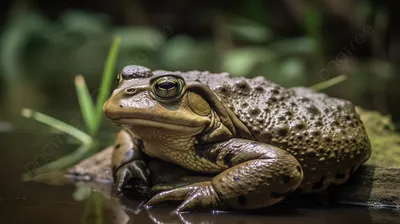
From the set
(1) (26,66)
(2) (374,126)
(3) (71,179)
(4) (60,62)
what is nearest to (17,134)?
(3) (71,179)

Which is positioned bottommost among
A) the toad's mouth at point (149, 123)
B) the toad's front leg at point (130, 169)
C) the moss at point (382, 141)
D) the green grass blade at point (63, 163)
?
the green grass blade at point (63, 163)

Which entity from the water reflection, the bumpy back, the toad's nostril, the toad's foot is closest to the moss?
the bumpy back

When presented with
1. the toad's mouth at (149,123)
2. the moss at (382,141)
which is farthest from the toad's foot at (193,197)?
the moss at (382,141)

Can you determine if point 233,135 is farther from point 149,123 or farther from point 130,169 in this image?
point 130,169

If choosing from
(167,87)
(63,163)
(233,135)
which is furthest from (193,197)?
(63,163)

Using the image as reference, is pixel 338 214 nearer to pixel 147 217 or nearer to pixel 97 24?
pixel 147 217

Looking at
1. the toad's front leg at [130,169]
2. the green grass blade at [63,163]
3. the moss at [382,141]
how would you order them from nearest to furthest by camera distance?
the toad's front leg at [130,169], the moss at [382,141], the green grass blade at [63,163]

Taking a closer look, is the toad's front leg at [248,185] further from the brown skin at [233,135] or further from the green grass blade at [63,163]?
the green grass blade at [63,163]

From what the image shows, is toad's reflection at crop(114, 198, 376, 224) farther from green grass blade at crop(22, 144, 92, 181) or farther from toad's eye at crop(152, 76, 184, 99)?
green grass blade at crop(22, 144, 92, 181)
